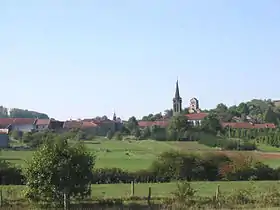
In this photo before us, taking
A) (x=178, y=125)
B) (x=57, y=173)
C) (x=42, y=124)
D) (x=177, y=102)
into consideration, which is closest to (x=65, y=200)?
(x=57, y=173)

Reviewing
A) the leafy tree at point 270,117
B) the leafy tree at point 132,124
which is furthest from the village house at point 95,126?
the leafy tree at point 270,117

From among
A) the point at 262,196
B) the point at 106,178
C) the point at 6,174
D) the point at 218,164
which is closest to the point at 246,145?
the point at 218,164

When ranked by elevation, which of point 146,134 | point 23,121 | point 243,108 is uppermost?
point 243,108

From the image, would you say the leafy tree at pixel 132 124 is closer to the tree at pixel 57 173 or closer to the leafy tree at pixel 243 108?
the leafy tree at pixel 243 108

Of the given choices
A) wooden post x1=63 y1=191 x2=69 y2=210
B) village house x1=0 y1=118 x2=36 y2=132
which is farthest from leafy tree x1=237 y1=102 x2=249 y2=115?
wooden post x1=63 y1=191 x2=69 y2=210

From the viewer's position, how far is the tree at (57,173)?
25.2 m

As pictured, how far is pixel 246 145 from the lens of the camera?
90375 millimetres

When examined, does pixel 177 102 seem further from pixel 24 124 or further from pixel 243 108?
pixel 24 124

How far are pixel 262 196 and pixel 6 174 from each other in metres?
22.4

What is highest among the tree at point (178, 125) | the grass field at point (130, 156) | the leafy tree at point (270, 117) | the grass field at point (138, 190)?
the leafy tree at point (270, 117)

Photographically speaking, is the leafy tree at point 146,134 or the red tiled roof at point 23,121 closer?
the leafy tree at point 146,134

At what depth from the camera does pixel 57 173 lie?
25.1 meters

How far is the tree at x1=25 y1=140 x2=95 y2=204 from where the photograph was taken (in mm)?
25156

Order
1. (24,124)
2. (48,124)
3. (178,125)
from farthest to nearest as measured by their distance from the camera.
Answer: (24,124), (48,124), (178,125)
